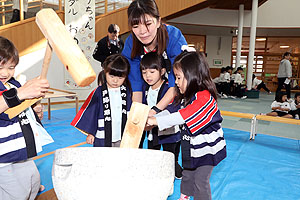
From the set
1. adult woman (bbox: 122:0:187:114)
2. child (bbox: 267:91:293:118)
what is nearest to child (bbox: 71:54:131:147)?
adult woman (bbox: 122:0:187:114)

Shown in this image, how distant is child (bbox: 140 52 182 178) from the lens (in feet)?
5.62

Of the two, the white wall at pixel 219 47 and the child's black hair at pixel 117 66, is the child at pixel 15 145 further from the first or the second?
the white wall at pixel 219 47

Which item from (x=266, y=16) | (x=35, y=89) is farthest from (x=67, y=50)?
(x=266, y=16)

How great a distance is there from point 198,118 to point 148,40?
0.51 meters

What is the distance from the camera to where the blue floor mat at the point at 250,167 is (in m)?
1.90

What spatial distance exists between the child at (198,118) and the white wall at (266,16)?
28.7 ft

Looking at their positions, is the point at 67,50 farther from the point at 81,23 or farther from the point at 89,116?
the point at 81,23

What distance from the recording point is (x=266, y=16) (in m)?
9.89

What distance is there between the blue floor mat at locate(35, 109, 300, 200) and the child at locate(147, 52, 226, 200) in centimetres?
54

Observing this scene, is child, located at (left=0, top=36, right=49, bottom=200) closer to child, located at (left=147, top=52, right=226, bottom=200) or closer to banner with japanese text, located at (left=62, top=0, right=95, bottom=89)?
child, located at (left=147, top=52, right=226, bottom=200)

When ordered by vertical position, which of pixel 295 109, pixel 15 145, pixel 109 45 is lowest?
pixel 295 109

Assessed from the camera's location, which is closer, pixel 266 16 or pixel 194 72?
pixel 194 72

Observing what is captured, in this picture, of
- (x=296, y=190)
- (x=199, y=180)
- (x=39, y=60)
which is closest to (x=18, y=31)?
(x=39, y=60)

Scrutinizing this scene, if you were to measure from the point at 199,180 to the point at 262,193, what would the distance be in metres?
0.82
